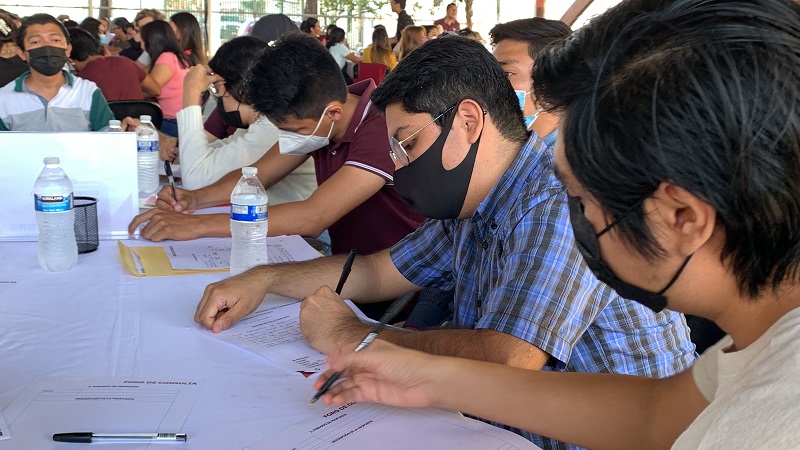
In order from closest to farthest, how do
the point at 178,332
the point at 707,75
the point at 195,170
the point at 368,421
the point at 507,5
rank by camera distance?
1. the point at 707,75
2. the point at 368,421
3. the point at 178,332
4. the point at 195,170
5. the point at 507,5

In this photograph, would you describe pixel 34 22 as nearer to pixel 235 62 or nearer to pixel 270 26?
pixel 235 62

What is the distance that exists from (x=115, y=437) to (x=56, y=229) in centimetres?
103

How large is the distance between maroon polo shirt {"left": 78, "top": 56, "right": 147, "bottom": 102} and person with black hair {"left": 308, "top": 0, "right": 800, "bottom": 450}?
4.51 m

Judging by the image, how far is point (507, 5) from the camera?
1475 centimetres

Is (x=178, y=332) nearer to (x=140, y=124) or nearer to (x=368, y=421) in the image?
(x=368, y=421)

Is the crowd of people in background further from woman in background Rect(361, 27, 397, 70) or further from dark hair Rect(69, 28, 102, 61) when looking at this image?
woman in background Rect(361, 27, 397, 70)

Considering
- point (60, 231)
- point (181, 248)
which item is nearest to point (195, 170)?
point (181, 248)

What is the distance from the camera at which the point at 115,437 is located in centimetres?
103

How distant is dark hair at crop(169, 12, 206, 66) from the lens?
5633 mm

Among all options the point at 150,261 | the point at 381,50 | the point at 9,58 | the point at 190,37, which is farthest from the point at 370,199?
the point at 381,50

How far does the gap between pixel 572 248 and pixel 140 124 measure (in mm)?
2345

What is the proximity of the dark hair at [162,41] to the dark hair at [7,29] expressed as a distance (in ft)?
2.92

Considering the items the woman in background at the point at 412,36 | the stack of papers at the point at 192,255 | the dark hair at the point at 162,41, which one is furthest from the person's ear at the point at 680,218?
the woman in background at the point at 412,36

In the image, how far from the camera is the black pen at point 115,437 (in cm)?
102
